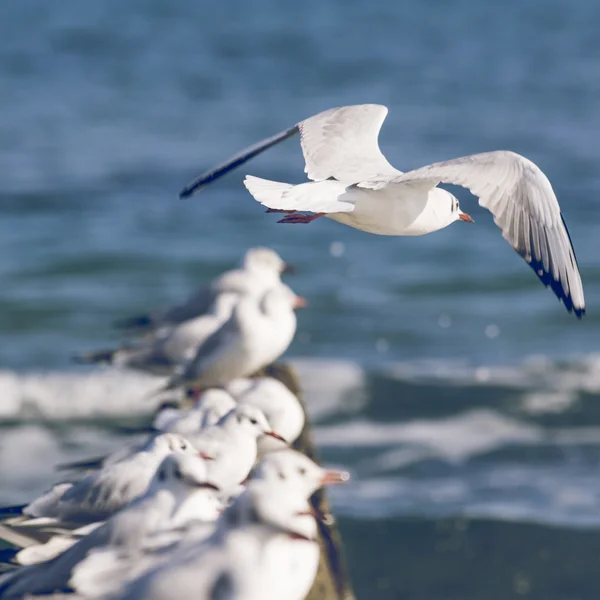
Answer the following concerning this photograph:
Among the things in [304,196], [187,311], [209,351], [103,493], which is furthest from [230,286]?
[304,196]

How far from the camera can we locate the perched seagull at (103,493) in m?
4.64

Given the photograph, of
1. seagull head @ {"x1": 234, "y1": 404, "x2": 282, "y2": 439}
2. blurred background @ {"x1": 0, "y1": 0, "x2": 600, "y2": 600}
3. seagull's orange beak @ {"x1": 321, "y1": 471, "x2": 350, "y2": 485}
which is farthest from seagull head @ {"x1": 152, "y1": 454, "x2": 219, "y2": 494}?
blurred background @ {"x1": 0, "y1": 0, "x2": 600, "y2": 600}

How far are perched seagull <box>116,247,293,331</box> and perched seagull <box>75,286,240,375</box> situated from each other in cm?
4

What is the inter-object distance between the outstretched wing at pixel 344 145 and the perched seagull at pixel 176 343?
2.16 meters

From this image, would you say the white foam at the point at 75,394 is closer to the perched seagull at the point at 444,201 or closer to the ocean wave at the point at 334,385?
the ocean wave at the point at 334,385

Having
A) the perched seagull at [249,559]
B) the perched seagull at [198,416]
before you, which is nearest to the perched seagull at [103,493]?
the perched seagull at [198,416]

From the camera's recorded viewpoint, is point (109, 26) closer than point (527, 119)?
A: No

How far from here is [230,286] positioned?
777 cm

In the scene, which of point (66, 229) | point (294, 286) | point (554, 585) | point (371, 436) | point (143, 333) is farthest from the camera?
point (66, 229)

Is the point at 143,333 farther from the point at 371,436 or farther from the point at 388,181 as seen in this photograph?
the point at 388,181

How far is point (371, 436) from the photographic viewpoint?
30.4 ft

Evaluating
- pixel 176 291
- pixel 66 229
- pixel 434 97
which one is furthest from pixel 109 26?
pixel 176 291

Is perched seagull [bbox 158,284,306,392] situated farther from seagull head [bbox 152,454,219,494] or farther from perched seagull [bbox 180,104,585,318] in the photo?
seagull head [bbox 152,454,219,494]

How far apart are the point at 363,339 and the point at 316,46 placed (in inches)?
642
